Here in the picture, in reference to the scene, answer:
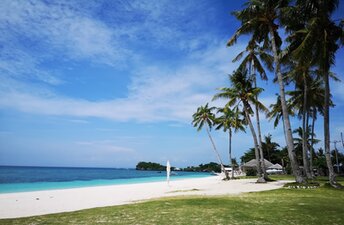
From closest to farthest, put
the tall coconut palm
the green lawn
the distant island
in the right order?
1. the green lawn
2. the tall coconut palm
3. the distant island

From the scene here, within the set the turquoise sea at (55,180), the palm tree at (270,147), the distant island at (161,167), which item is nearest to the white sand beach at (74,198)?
the turquoise sea at (55,180)

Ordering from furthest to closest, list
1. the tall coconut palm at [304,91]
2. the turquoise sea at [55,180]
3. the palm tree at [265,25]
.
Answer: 1. the turquoise sea at [55,180]
2. the tall coconut palm at [304,91]
3. the palm tree at [265,25]

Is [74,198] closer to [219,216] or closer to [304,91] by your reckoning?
[219,216]

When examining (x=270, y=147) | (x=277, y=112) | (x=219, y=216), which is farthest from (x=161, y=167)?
(x=219, y=216)

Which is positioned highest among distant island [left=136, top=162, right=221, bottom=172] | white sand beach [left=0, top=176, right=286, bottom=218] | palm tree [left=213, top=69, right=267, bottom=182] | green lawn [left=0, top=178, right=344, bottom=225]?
palm tree [left=213, top=69, right=267, bottom=182]

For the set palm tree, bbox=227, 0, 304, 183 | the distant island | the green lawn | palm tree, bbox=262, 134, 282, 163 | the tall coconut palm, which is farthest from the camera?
the distant island

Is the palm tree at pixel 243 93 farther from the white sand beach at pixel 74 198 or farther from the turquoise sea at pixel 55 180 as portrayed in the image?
the turquoise sea at pixel 55 180

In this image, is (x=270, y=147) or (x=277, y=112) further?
(x=270, y=147)

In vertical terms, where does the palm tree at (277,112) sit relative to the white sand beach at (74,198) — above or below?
above

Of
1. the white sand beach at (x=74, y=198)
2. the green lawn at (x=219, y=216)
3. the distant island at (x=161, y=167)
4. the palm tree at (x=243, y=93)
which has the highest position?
the palm tree at (x=243, y=93)

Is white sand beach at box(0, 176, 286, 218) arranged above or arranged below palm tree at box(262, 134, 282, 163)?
below

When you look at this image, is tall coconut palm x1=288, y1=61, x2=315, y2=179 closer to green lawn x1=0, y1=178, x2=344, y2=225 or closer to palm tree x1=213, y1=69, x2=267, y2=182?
palm tree x1=213, y1=69, x2=267, y2=182

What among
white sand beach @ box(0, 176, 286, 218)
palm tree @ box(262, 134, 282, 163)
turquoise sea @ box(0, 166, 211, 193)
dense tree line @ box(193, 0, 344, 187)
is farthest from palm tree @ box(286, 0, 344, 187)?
palm tree @ box(262, 134, 282, 163)

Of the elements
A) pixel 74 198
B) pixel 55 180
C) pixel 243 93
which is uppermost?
pixel 243 93
